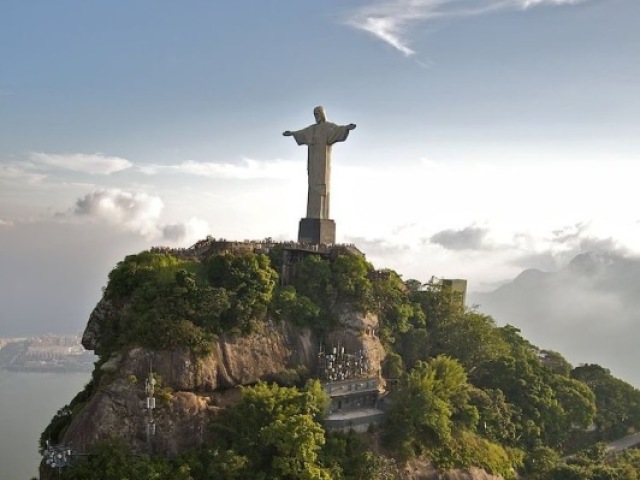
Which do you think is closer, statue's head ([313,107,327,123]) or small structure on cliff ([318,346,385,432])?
small structure on cliff ([318,346,385,432])

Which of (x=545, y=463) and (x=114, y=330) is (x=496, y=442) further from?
(x=114, y=330)

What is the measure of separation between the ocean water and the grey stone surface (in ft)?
93.7

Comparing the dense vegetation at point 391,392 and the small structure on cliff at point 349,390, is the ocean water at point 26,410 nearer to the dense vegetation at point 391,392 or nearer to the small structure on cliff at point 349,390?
the dense vegetation at point 391,392

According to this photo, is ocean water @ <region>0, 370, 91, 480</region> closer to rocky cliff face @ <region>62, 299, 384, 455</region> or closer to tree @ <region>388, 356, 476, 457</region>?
rocky cliff face @ <region>62, 299, 384, 455</region>

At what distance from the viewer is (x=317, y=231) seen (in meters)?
27.5

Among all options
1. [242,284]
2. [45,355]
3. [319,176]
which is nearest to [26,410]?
[45,355]

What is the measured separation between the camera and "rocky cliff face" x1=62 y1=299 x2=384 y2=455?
17.9 m

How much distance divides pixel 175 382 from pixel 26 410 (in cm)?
6628

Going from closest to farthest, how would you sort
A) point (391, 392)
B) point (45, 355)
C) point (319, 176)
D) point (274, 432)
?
point (274, 432), point (391, 392), point (319, 176), point (45, 355)

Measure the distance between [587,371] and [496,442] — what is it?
12802 mm

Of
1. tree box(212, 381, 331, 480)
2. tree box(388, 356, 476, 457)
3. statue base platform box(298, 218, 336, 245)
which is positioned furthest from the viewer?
statue base platform box(298, 218, 336, 245)

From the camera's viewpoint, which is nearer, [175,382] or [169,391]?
[169,391]

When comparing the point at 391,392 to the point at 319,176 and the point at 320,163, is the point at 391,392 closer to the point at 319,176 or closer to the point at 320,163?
the point at 319,176

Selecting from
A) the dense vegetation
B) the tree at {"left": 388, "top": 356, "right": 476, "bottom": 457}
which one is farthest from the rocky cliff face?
the tree at {"left": 388, "top": 356, "right": 476, "bottom": 457}
